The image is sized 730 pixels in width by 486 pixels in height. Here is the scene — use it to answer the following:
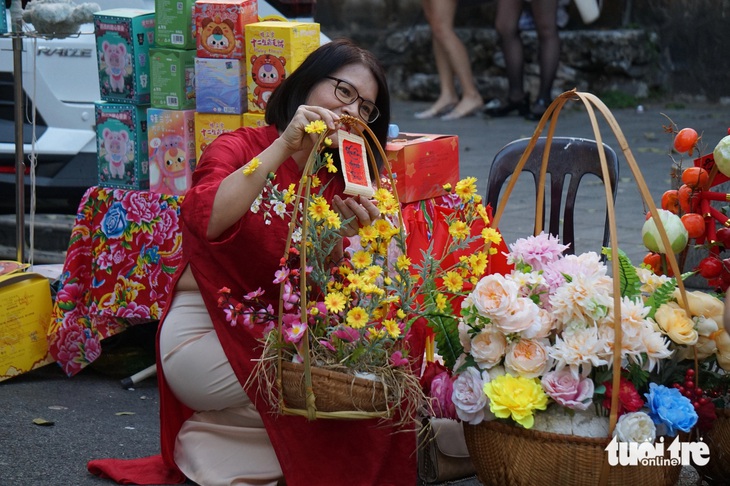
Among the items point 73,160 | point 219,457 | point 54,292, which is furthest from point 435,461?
point 73,160

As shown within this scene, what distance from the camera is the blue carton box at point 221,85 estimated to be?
3.30 m

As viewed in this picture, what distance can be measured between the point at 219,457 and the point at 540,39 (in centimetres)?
532

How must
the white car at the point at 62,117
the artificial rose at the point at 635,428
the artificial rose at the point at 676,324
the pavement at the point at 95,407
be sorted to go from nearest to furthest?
the artificial rose at the point at 635,428, the artificial rose at the point at 676,324, the pavement at the point at 95,407, the white car at the point at 62,117

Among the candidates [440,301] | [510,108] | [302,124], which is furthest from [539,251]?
[510,108]

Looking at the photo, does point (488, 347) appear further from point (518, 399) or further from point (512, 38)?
point (512, 38)

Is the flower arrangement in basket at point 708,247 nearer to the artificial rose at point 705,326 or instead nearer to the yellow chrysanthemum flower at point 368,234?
the artificial rose at point 705,326

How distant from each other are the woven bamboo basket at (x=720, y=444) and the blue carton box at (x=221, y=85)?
1.79 meters

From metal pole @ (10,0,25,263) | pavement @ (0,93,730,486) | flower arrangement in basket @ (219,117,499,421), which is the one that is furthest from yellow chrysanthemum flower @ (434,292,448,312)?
metal pole @ (10,0,25,263)

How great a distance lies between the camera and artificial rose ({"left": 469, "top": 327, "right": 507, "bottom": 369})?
6.95 ft

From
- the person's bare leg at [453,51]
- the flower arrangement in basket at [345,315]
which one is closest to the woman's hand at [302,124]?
the flower arrangement in basket at [345,315]

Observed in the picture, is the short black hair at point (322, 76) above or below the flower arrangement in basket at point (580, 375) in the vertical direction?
above

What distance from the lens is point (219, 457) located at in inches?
103

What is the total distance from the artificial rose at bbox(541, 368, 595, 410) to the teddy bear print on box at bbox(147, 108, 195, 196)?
171 centimetres

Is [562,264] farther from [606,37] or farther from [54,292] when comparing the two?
[606,37]
